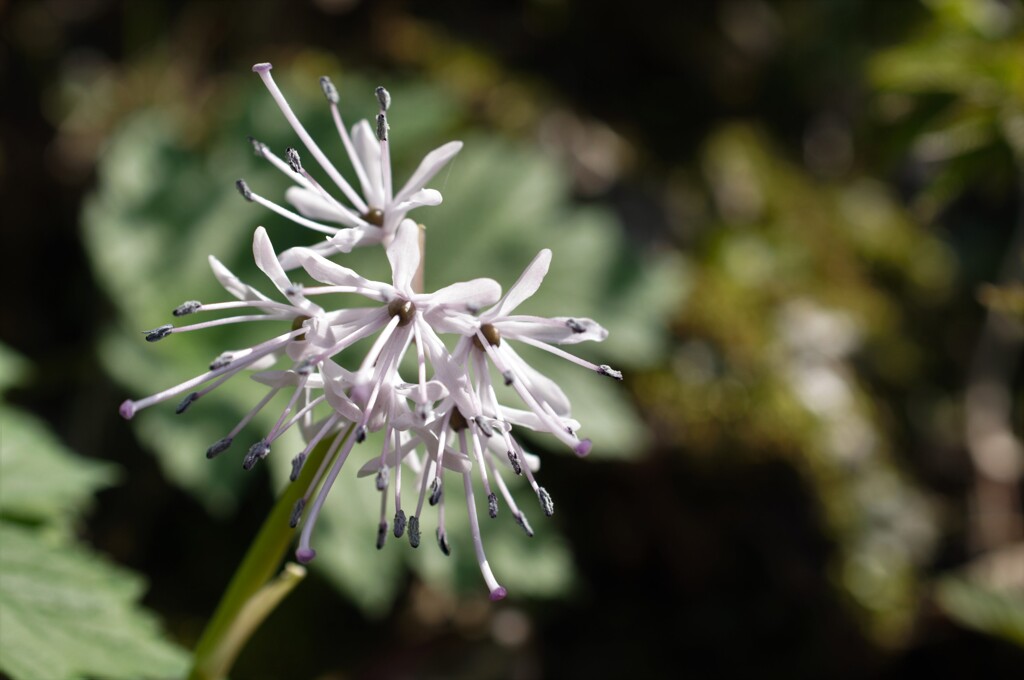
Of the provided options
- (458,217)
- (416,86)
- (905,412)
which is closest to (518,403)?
(458,217)

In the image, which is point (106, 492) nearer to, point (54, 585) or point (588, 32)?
point (54, 585)

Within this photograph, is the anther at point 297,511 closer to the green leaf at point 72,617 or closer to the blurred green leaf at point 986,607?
the green leaf at point 72,617

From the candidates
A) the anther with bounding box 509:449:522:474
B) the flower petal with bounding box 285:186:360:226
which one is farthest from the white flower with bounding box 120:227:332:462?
the anther with bounding box 509:449:522:474

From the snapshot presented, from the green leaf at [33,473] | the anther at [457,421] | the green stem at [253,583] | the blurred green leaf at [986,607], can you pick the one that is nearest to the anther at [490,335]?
the anther at [457,421]

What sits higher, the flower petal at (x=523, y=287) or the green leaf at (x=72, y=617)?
the flower petal at (x=523, y=287)

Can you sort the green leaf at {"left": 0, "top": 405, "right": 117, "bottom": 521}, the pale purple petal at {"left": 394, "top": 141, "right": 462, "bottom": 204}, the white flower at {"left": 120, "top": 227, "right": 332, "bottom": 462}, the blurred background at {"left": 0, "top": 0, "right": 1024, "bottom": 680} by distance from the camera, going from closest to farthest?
the white flower at {"left": 120, "top": 227, "right": 332, "bottom": 462}, the pale purple petal at {"left": 394, "top": 141, "right": 462, "bottom": 204}, the green leaf at {"left": 0, "top": 405, "right": 117, "bottom": 521}, the blurred background at {"left": 0, "top": 0, "right": 1024, "bottom": 680}

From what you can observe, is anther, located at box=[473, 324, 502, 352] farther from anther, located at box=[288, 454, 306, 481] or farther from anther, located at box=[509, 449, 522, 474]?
anther, located at box=[288, 454, 306, 481]

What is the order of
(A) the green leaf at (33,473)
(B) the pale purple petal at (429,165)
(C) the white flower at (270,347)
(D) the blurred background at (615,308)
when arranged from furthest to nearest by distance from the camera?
1. (D) the blurred background at (615,308)
2. (A) the green leaf at (33,473)
3. (B) the pale purple petal at (429,165)
4. (C) the white flower at (270,347)
